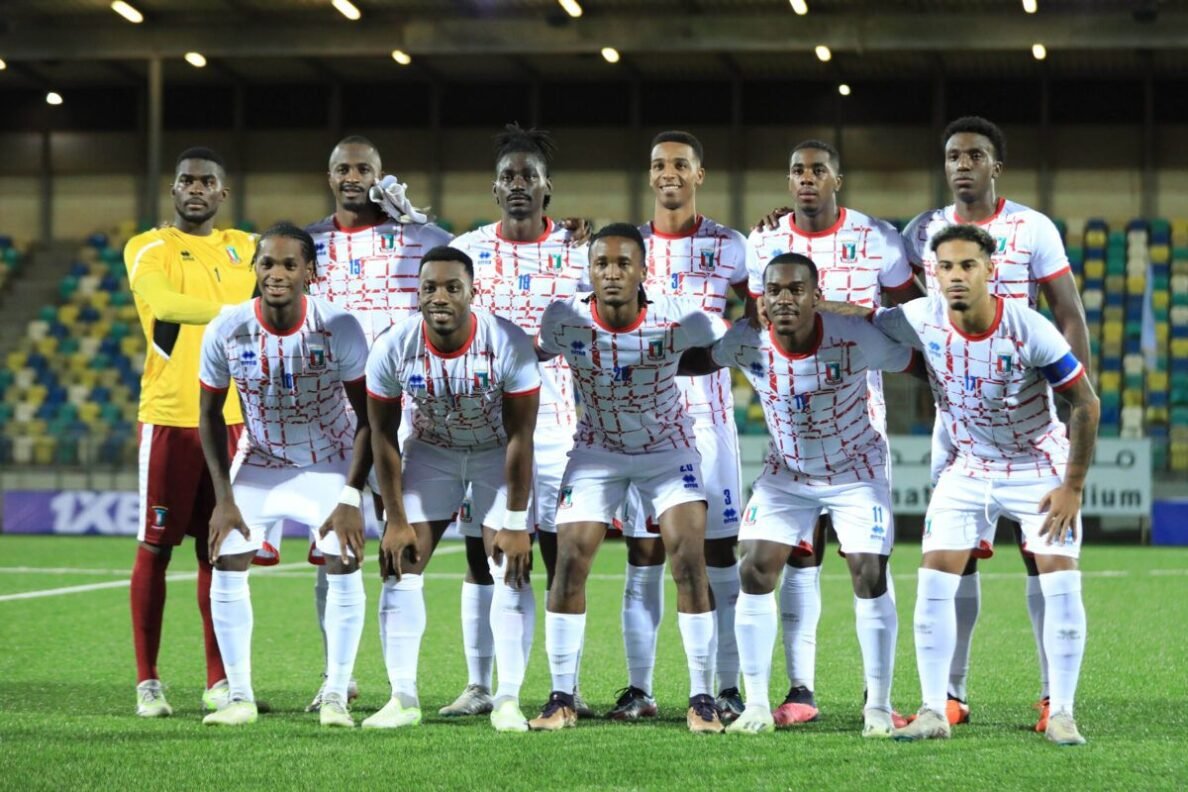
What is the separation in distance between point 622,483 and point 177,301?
1969 mm

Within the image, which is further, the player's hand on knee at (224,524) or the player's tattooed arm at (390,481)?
the player's hand on knee at (224,524)

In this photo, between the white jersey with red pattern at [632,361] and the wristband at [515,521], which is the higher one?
the white jersey with red pattern at [632,361]

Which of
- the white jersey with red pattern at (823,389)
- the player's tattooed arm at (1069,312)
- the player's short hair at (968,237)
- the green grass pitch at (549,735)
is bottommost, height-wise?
the green grass pitch at (549,735)

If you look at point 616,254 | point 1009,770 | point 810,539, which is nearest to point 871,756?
point 1009,770

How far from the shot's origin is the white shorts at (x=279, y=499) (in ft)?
21.0

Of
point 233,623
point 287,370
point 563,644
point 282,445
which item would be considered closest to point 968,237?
point 563,644

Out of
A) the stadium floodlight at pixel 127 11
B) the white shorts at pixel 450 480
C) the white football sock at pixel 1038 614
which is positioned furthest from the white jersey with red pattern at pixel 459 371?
the stadium floodlight at pixel 127 11

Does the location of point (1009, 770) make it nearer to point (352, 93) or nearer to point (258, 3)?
point (258, 3)

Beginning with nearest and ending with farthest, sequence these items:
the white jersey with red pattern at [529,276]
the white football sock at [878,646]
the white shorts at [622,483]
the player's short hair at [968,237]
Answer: the player's short hair at [968,237]
the white football sock at [878,646]
the white shorts at [622,483]
the white jersey with red pattern at [529,276]

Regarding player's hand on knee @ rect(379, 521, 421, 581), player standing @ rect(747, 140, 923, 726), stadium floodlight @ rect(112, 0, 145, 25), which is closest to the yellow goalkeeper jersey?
player's hand on knee @ rect(379, 521, 421, 581)

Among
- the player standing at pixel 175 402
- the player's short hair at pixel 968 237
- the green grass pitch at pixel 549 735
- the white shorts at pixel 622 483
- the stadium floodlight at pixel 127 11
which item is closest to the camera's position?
the green grass pitch at pixel 549 735

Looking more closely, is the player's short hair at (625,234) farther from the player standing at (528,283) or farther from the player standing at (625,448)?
the player standing at (528,283)

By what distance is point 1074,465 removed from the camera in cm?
577

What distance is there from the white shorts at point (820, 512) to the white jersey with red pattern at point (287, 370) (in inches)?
63.4
